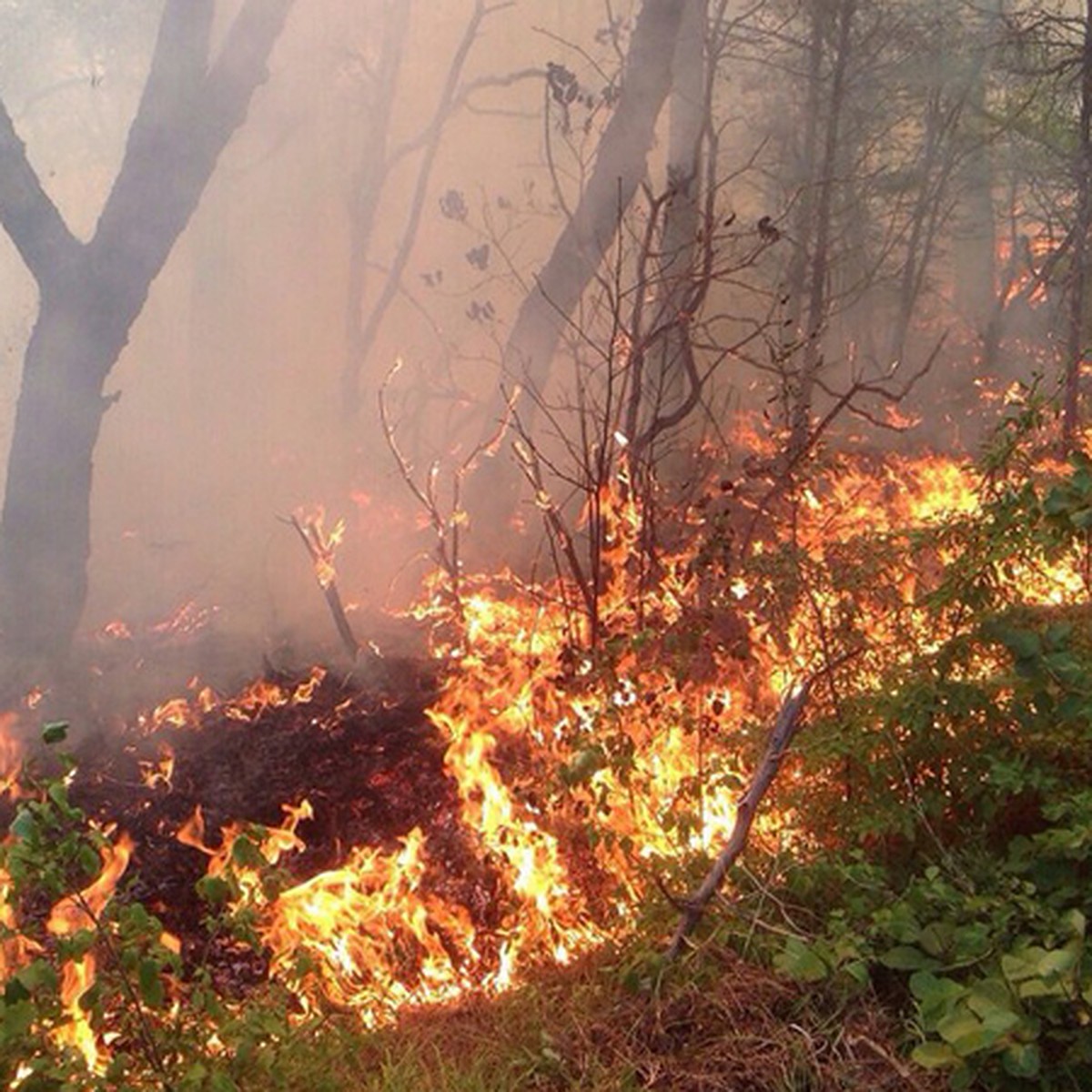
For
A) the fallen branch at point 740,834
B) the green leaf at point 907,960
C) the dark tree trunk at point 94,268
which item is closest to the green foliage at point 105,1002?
the fallen branch at point 740,834

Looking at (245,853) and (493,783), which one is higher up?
(245,853)

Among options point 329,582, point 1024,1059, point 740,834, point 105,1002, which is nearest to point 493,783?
point 740,834

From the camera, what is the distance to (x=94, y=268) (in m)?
8.39

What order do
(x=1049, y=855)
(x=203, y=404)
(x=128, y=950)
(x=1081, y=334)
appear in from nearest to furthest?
(x=128, y=950) → (x=1049, y=855) → (x=1081, y=334) → (x=203, y=404)

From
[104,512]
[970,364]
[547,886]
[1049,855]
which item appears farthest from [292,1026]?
[970,364]

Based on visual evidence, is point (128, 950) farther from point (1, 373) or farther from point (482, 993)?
point (1, 373)

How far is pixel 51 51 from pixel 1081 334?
20.3 m

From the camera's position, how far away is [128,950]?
2.84 metres

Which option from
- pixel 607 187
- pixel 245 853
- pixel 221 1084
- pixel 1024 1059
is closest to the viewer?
pixel 1024 1059

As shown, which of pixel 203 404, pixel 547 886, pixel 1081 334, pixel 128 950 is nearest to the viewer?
pixel 128 950

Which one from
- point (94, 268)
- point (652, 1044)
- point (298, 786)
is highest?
point (94, 268)

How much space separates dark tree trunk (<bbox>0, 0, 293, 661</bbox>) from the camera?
8391mm

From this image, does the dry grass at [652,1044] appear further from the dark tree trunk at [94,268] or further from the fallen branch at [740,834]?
the dark tree trunk at [94,268]

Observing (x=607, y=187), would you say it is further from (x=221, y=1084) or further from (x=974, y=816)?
(x=221, y=1084)
